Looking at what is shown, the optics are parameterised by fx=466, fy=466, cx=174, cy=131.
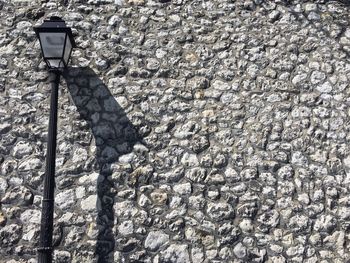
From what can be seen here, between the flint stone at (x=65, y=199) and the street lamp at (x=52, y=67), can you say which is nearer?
the street lamp at (x=52, y=67)

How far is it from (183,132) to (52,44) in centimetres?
150

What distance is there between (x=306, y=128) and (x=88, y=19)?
257 centimetres

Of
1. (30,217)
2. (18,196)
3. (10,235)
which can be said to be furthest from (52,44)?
(10,235)

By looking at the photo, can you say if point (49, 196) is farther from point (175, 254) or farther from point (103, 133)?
point (175, 254)

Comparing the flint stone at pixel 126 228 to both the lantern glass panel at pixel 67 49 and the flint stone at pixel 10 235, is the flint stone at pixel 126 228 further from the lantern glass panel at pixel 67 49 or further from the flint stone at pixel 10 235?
the lantern glass panel at pixel 67 49

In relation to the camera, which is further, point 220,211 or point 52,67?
point 220,211

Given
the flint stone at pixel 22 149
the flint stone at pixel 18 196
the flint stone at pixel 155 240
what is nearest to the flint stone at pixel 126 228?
the flint stone at pixel 155 240

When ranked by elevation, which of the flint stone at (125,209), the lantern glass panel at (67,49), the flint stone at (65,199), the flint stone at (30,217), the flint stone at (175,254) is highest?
the lantern glass panel at (67,49)

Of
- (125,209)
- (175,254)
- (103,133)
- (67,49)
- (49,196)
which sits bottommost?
(175,254)

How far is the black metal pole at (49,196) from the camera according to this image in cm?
373

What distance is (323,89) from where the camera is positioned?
4.91m

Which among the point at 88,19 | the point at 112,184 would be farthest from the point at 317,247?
the point at 88,19

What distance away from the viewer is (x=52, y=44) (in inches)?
160

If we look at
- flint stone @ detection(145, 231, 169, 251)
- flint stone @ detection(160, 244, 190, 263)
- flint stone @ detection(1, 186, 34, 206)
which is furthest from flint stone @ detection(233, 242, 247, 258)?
flint stone @ detection(1, 186, 34, 206)
